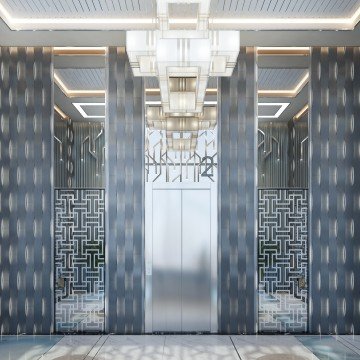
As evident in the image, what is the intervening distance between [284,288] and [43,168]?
364cm

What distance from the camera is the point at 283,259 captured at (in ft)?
21.5

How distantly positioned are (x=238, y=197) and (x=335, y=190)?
1.31m

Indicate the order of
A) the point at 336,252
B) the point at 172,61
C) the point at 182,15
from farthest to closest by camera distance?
the point at 336,252 < the point at 182,15 < the point at 172,61

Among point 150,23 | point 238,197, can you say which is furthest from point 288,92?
point 150,23

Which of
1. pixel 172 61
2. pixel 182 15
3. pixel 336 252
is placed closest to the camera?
pixel 172 61

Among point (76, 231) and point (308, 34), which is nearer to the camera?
point (308, 34)

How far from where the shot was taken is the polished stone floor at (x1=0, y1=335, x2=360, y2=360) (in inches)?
216

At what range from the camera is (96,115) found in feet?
21.8

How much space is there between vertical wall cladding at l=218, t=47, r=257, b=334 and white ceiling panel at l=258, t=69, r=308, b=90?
13.2 inches

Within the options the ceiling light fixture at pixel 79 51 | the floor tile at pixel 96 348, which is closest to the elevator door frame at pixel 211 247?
the floor tile at pixel 96 348

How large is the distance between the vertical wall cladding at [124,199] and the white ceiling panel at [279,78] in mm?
1774

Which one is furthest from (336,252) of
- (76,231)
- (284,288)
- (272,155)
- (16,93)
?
(16,93)

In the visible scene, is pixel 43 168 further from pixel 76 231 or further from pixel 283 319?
pixel 283 319

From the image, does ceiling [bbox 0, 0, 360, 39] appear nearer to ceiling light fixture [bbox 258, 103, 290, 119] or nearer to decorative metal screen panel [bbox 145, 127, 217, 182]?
ceiling light fixture [bbox 258, 103, 290, 119]
